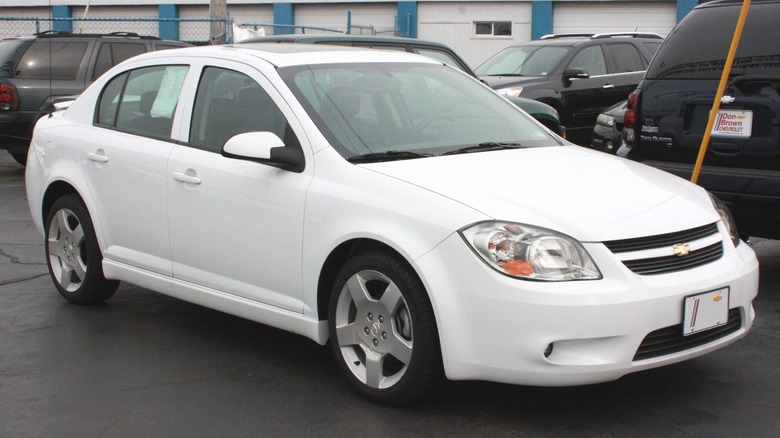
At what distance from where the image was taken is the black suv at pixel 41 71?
496 inches

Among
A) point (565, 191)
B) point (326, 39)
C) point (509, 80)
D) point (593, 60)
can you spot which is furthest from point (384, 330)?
point (593, 60)

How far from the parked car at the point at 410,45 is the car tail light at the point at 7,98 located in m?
3.71

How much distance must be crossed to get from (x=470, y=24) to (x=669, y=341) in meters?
29.3

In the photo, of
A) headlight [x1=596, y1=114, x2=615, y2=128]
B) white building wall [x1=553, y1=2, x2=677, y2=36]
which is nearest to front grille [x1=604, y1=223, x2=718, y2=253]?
headlight [x1=596, y1=114, x2=615, y2=128]

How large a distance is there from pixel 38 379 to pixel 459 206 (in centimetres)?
224

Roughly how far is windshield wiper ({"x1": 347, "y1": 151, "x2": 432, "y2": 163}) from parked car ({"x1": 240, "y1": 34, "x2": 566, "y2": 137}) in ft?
14.9

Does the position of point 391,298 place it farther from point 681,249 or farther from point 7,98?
point 7,98

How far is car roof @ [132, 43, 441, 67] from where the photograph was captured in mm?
5266

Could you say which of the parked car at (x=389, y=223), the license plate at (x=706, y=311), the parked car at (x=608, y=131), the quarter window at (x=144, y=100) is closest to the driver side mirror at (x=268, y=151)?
the parked car at (x=389, y=223)

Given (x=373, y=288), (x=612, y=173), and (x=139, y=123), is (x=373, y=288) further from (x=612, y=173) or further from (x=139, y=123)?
(x=139, y=123)

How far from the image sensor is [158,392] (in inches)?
183

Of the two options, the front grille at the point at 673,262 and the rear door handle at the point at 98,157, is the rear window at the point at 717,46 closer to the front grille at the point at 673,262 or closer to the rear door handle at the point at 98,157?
the front grille at the point at 673,262

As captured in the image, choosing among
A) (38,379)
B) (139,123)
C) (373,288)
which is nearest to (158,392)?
(38,379)

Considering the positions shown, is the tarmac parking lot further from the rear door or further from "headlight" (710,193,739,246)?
"headlight" (710,193,739,246)
